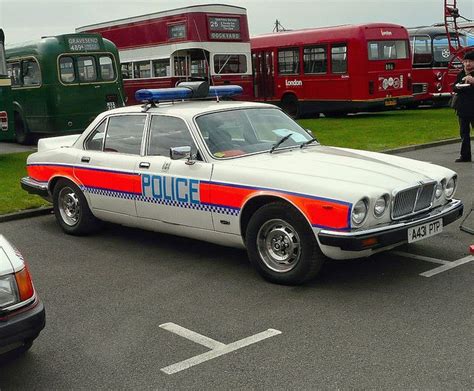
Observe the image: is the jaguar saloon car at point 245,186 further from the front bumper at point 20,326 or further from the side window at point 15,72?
the side window at point 15,72

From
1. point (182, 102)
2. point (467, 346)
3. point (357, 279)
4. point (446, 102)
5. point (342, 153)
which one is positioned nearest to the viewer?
point (467, 346)

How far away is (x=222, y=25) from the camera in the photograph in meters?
20.2

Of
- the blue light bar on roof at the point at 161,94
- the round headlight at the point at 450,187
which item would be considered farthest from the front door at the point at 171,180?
the round headlight at the point at 450,187

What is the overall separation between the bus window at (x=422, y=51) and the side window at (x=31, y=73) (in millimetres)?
13371

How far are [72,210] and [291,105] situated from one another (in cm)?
1709

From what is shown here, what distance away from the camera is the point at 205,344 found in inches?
176

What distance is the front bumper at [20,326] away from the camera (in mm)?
3623

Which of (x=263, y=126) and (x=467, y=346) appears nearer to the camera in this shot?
(x=467, y=346)

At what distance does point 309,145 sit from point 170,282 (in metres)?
2.03

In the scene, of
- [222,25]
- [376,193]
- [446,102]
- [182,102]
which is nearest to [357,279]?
[376,193]

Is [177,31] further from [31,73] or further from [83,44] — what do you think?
[31,73]

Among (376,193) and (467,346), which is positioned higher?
(376,193)

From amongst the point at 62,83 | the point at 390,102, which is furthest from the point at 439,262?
the point at 390,102

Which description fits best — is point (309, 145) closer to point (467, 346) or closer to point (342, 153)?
point (342, 153)
